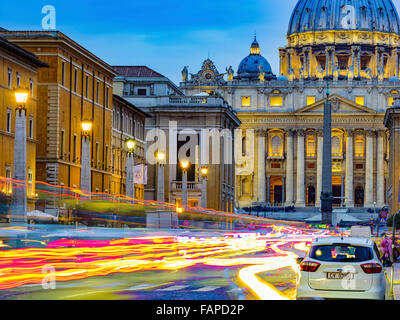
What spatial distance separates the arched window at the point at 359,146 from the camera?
554 feet

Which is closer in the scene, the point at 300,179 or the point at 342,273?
the point at 342,273

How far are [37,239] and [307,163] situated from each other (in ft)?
458

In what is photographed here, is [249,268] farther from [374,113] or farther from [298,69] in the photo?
[298,69]

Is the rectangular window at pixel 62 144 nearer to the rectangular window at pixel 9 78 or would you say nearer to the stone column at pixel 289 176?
the rectangular window at pixel 9 78

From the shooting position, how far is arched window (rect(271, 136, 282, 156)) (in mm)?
172500

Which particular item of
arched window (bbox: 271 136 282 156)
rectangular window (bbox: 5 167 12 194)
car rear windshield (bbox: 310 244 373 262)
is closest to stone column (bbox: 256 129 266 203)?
arched window (bbox: 271 136 282 156)

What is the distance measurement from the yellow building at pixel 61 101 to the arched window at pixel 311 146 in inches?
4037

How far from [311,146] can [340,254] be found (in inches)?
6118

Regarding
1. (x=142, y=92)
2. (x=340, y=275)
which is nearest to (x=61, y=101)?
(x=340, y=275)

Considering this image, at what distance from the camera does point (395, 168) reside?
384 ft

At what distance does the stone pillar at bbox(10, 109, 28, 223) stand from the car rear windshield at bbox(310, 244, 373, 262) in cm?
1917

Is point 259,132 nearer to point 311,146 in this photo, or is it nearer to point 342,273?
point 311,146

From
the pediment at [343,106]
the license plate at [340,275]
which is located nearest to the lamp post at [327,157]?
the license plate at [340,275]

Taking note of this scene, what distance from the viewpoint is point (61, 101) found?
64.1 meters
